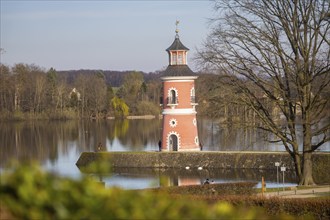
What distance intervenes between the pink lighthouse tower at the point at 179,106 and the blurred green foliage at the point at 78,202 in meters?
31.7

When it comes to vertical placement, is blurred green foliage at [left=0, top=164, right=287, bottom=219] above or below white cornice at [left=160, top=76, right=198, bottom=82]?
below

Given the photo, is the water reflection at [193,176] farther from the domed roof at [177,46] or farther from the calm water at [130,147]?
the domed roof at [177,46]

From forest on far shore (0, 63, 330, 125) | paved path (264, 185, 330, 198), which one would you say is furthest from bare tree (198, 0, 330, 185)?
forest on far shore (0, 63, 330, 125)

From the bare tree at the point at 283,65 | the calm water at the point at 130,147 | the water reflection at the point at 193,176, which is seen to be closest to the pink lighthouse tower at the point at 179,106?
the calm water at the point at 130,147

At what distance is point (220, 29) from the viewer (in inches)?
706

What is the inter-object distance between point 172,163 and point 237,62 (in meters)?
17.3

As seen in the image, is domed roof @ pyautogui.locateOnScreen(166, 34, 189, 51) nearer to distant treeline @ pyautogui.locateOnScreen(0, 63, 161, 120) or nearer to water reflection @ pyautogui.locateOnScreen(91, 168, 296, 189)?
water reflection @ pyautogui.locateOnScreen(91, 168, 296, 189)

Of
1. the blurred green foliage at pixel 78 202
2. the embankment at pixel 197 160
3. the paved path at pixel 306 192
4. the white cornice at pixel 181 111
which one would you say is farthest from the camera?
the white cornice at pixel 181 111

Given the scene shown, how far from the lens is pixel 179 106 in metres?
35.5

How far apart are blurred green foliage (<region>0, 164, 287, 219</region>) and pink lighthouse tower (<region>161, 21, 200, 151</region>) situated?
104 feet

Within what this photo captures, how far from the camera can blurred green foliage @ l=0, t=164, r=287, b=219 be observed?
11.2 ft

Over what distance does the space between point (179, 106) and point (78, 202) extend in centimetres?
3213

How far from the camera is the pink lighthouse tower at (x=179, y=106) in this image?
35.4 meters

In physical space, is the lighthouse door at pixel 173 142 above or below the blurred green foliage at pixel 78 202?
below
